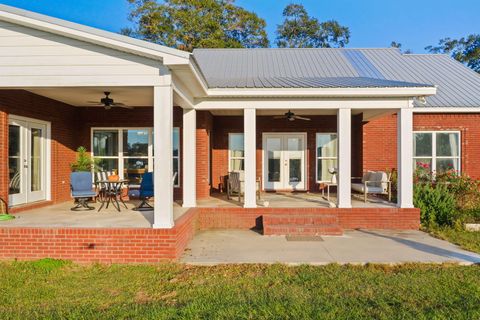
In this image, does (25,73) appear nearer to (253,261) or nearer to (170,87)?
(170,87)

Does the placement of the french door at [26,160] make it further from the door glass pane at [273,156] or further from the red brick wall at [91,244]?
the door glass pane at [273,156]

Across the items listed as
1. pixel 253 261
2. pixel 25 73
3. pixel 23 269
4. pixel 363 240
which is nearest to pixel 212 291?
pixel 253 261

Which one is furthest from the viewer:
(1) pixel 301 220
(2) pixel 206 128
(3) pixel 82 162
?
(2) pixel 206 128

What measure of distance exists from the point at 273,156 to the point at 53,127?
6.92 meters

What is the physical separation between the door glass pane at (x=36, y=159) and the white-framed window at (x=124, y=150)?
2.00m

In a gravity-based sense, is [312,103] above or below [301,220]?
above

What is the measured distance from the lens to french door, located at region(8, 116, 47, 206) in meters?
8.35

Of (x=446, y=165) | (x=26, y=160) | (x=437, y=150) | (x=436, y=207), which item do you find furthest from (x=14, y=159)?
(x=446, y=165)

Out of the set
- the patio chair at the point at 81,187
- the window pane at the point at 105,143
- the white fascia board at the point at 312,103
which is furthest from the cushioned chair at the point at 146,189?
the window pane at the point at 105,143

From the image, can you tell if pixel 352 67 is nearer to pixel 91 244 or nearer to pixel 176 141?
pixel 176 141

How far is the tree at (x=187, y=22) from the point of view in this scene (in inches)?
1099

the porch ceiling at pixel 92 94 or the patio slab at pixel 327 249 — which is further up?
the porch ceiling at pixel 92 94

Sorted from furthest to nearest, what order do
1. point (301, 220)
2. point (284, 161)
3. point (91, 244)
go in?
point (284, 161), point (301, 220), point (91, 244)

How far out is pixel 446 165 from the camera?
12.6m
